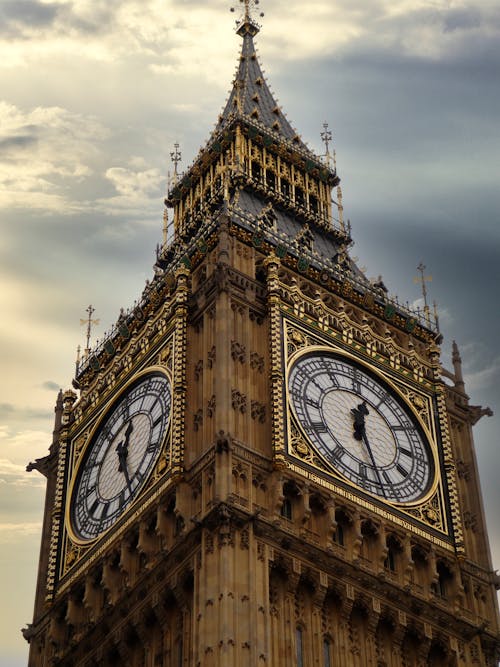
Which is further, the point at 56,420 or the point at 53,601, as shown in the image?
the point at 56,420

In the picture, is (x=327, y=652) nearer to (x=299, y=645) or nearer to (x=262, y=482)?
(x=299, y=645)

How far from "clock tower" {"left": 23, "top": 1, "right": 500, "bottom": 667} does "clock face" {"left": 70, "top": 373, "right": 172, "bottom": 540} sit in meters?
0.07

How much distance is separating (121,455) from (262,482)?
589cm

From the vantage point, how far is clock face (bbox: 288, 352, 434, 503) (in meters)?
45.2

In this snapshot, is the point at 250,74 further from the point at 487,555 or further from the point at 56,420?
the point at 487,555

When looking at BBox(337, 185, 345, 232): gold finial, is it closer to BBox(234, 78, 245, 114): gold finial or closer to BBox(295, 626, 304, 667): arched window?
BBox(234, 78, 245, 114): gold finial

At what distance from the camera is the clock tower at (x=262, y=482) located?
136 feet

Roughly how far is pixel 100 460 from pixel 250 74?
871 inches

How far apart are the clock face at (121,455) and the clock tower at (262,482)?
2.8 inches

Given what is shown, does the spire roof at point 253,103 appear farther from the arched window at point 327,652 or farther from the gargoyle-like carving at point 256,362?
the arched window at point 327,652

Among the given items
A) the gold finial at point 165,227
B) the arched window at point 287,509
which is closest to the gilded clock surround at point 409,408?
the arched window at point 287,509

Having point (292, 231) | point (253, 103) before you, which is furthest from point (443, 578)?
point (253, 103)

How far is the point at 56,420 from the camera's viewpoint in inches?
2085

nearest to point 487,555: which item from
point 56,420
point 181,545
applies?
point 181,545
